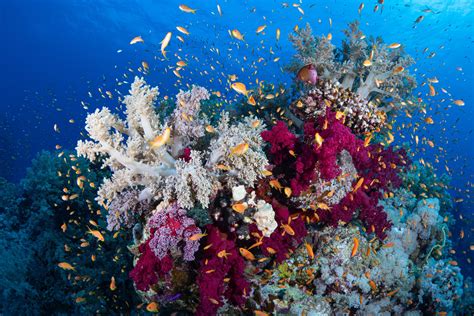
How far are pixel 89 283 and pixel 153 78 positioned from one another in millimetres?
90614

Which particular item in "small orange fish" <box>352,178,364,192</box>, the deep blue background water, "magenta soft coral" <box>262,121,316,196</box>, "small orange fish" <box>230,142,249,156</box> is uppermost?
the deep blue background water

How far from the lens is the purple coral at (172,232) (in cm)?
400

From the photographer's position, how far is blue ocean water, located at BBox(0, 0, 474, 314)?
38312 millimetres

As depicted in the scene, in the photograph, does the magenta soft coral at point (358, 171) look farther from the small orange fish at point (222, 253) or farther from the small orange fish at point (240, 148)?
the small orange fish at point (222, 253)

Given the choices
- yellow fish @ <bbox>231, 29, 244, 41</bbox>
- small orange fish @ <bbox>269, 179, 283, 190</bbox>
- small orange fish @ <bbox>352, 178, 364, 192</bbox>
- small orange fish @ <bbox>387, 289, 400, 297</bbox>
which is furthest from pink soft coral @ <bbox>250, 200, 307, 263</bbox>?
yellow fish @ <bbox>231, 29, 244, 41</bbox>

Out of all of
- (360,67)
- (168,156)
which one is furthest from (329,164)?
(360,67)

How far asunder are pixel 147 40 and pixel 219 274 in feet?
191

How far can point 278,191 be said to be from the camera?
16.5ft

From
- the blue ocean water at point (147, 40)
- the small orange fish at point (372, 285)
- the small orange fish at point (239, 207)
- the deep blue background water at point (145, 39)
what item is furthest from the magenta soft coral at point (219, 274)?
the deep blue background water at point (145, 39)

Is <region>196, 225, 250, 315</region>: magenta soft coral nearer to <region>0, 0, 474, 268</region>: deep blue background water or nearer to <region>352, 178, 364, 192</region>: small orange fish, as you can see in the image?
<region>352, 178, 364, 192</region>: small orange fish

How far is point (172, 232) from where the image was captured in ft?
13.4

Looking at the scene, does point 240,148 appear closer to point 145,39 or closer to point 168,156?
point 168,156

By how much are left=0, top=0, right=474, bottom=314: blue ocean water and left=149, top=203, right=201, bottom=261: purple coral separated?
26888 millimetres

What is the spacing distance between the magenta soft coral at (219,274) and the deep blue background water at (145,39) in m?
27.5
